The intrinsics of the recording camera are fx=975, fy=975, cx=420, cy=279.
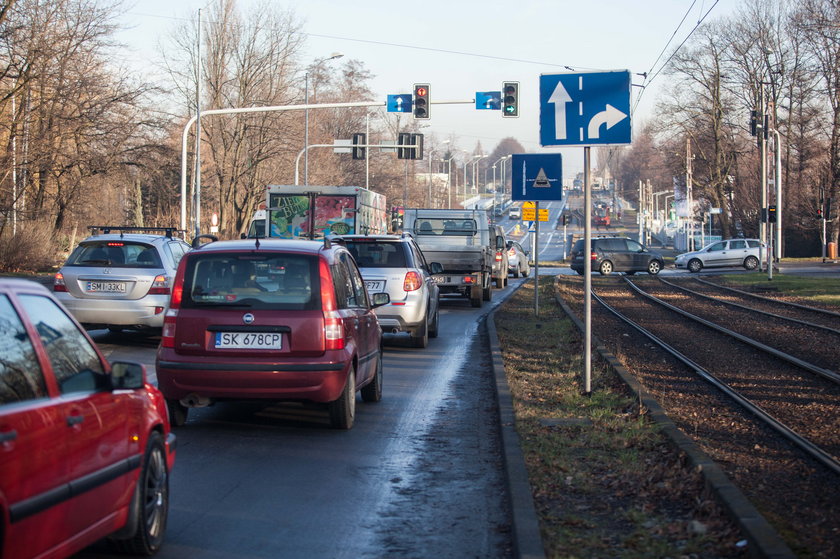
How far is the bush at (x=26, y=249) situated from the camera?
1140 inches

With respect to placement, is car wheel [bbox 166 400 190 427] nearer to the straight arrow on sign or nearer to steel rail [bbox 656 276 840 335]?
the straight arrow on sign

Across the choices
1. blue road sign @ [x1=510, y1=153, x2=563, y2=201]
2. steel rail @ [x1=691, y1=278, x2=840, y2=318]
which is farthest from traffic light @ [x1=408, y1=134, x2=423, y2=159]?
blue road sign @ [x1=510, y1=153, x2=563, y2=201]

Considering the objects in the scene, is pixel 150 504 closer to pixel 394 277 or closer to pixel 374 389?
pixel 374 389

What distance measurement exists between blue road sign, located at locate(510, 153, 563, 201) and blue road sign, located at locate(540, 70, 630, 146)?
7.23 meters

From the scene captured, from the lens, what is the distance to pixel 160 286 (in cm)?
1386

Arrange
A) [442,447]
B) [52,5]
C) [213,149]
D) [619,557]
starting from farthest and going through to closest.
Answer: [213,149]
[52,5]
[442,447]
[619,557]

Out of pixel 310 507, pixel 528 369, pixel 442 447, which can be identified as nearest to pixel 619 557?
pixel 310 507

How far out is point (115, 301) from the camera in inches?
541

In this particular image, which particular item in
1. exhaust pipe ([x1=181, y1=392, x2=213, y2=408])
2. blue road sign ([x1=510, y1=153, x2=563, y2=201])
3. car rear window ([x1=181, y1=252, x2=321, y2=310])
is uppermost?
blue road sign ([x1=510, y1=153, x2=563, y2=201])

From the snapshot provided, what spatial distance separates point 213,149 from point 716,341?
3973 cm

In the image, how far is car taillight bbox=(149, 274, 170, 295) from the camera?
1384cm

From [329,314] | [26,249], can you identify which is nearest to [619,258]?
[26,249]

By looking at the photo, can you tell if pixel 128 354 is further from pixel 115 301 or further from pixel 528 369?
pixel 528 369

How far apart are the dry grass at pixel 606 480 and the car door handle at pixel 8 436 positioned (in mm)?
2575
